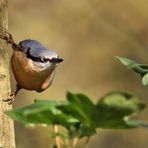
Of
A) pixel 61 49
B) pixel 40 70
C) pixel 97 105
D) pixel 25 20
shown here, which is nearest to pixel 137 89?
pixel 61 49

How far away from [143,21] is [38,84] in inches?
127

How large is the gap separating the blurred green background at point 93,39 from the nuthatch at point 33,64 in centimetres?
273

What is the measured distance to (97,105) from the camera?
0.50 meters

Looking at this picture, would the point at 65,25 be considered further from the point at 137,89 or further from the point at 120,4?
the point at 137,89

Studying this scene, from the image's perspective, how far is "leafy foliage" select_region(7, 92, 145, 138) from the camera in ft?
1.60

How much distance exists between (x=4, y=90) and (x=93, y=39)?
3419 mm

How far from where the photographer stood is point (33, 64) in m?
1.32

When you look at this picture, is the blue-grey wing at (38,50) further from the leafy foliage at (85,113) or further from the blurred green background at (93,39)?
the blurred green background at (93,39)

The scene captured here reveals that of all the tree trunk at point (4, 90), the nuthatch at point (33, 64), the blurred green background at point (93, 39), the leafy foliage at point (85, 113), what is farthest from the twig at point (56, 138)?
the blurred green background at point (93, 39)

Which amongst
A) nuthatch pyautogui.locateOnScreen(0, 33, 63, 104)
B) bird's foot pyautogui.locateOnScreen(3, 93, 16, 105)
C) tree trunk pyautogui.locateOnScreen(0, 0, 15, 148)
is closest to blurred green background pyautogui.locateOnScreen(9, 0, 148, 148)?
nuthatch pyautogui.locateOnScreen(0, 33, 63, 104)

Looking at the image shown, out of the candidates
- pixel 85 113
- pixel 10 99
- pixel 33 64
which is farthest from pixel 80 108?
pixel 33 64

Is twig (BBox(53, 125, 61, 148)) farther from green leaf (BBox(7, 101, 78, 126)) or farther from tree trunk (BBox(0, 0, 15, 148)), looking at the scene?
tree trunk (BBox(0, 0, 15, 148))

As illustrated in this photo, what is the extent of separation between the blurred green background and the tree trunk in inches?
113

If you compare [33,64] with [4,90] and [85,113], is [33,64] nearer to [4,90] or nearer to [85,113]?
[4,90]
